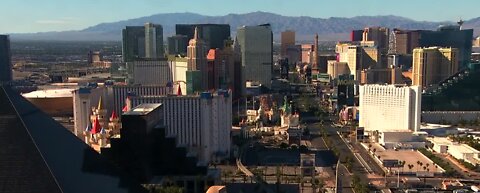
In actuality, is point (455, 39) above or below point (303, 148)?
above

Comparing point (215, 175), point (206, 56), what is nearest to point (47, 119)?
point (215, 175)

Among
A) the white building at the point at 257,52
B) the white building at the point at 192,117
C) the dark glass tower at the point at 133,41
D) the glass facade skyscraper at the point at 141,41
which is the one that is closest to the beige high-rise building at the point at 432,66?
the white building at the point at 257,52

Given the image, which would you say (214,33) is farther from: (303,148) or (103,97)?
(303,148)

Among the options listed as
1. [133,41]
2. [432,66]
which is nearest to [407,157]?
[432,66]

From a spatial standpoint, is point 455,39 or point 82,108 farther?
point 455,39

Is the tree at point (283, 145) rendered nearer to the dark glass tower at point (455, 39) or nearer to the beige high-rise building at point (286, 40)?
the dark glass tower at point (455, 39)

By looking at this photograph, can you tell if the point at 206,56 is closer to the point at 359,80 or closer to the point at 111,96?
the point at 111,96

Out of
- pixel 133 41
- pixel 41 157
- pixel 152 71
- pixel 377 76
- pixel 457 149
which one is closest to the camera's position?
pixel 41 157
